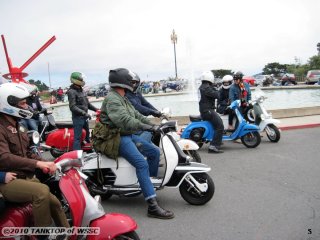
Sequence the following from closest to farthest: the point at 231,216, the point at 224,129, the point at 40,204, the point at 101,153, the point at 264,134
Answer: the point at 40,204 → the point at 231,216 → the point at 101,153 → the point at 224,129 → the point at 264,134

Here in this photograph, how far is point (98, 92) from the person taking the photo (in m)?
40.1

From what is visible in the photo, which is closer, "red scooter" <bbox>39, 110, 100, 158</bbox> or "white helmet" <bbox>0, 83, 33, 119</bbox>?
"white helmet" <bbox>0, 83, 33, 119</bbox>

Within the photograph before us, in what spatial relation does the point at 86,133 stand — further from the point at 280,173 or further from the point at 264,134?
the point at 264,134

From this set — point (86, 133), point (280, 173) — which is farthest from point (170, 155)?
point (86, 133)

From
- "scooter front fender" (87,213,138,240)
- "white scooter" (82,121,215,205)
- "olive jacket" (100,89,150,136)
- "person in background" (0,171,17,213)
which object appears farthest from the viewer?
"white scooter" (82,121,215,205)

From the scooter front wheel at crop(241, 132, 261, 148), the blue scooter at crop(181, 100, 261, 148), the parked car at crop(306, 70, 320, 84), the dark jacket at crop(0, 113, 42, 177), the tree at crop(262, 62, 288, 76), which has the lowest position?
the tree at crop(262, 62, 288, 76)

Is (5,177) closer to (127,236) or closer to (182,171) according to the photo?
(127,236)

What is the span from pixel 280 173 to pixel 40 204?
457 cm

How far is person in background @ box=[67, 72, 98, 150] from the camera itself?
24.4ft

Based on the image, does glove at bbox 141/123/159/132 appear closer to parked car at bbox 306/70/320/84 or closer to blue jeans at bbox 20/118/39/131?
blue jeans at bbox 20/118/39/131

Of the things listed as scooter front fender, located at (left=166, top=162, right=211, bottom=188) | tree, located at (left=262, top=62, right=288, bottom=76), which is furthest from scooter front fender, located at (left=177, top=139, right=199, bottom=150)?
tree, located at (left=262, top=62, right=288, bottom=76)

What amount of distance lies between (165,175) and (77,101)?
3.48m

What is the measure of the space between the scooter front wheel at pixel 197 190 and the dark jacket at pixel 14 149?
2.23 meters

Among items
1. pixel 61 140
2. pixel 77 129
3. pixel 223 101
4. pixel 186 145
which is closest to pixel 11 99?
pixel 186 145
